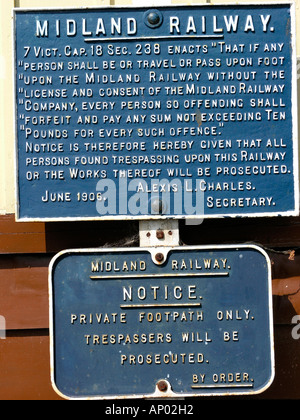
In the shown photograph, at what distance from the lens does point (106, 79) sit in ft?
14.4

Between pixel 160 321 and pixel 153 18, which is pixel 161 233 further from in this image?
pixel 153 18

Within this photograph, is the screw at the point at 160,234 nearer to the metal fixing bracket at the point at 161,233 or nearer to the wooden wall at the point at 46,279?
the metal fixing bracket at the point at 161,233

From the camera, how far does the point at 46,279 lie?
473 cm

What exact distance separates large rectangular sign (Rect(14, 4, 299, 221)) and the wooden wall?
35 centimetres

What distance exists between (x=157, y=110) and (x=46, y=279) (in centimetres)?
149

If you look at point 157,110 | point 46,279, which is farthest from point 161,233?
point 46,279

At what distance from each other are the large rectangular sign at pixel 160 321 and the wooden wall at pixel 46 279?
36cm

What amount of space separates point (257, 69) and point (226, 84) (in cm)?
24

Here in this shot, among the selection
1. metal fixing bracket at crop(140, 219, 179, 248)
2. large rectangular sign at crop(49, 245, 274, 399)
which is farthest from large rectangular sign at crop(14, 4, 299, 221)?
large rectangular sign at crop(49, 245, 274, 399)

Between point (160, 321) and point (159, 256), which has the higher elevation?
point (159, 256)

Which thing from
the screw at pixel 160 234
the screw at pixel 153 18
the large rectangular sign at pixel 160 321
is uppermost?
the screw at pixel 153 18

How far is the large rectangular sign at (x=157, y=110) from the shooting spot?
4375 millimetres

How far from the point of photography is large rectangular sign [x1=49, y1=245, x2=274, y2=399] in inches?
171

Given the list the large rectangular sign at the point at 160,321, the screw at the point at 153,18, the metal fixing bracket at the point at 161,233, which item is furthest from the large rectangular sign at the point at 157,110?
the large rectangular sign at the point at 160,321
